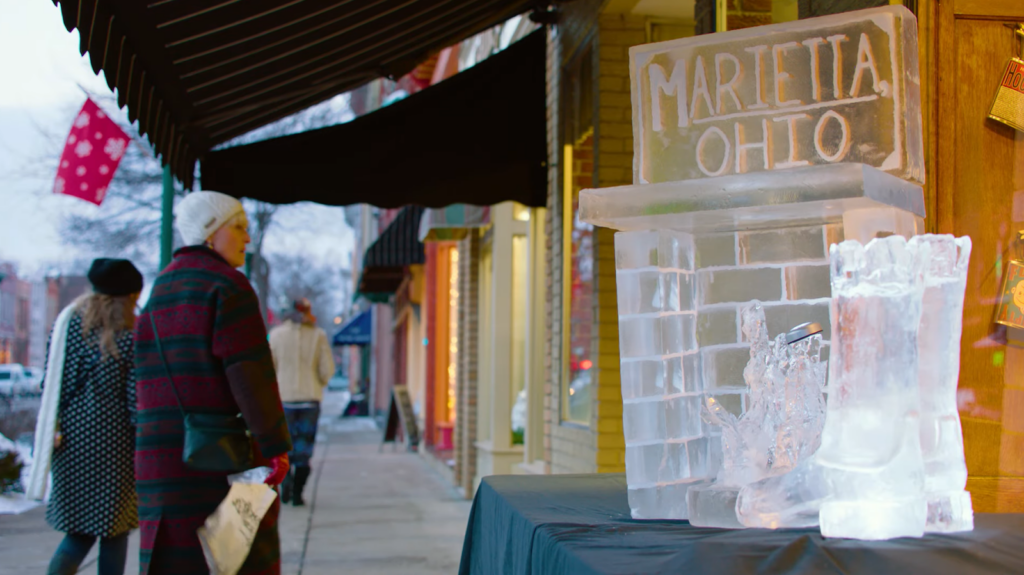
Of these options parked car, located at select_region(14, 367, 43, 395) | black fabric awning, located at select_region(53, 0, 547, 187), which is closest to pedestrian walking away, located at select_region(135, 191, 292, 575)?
black fabric awning, located at select_region(53, 0, 547, 187)

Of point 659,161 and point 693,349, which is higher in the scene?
point 659,161

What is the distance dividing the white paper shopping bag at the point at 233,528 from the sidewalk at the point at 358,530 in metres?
2.87

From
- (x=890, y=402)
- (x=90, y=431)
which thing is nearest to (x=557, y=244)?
(x=90, y=431)

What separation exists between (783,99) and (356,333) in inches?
1116

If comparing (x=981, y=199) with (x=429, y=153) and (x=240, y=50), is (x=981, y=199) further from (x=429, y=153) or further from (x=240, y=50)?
(x=429, y=153)

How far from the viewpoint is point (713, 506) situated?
1989 mm

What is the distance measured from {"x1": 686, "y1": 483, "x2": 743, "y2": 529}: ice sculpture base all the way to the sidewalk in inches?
162

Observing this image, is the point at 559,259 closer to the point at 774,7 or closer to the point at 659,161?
the point at 774,7

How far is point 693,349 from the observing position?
2258 millimetres

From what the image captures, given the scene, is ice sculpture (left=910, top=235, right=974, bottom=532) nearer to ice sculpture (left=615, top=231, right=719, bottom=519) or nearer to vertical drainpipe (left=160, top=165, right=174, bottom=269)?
ice sculpture (left=615, top=231, right=719, bottom=519)

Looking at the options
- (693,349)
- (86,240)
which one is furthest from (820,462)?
(86,240)

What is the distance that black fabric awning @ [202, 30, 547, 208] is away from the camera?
5.52 m

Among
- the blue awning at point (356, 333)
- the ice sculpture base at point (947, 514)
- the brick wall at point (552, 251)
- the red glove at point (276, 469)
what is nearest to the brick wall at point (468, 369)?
the brick wall at point (552, 251)

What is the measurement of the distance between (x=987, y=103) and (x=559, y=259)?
3.63 metres
